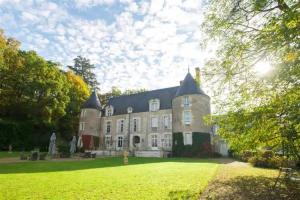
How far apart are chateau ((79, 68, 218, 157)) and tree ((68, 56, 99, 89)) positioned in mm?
19300

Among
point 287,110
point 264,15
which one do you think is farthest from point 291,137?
point 264,15

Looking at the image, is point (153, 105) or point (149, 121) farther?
point (153, 105)

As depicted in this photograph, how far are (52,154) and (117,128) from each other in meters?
15.4

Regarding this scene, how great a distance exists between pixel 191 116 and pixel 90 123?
1619cm

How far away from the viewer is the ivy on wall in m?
28.4

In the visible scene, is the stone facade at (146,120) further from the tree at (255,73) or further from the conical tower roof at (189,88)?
the tree at (255,73)

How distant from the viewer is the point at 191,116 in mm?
30203

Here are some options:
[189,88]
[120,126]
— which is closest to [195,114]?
[189,88]

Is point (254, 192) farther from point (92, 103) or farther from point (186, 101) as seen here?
point (92, 103)

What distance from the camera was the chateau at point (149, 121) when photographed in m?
30.1

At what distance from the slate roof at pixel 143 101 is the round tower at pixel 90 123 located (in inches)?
125

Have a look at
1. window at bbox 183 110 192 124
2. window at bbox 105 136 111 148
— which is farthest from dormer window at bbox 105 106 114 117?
window at bbox 183 110 192 124

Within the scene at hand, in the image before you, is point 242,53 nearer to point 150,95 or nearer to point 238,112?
point 238,112

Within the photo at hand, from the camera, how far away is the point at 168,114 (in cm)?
3262
